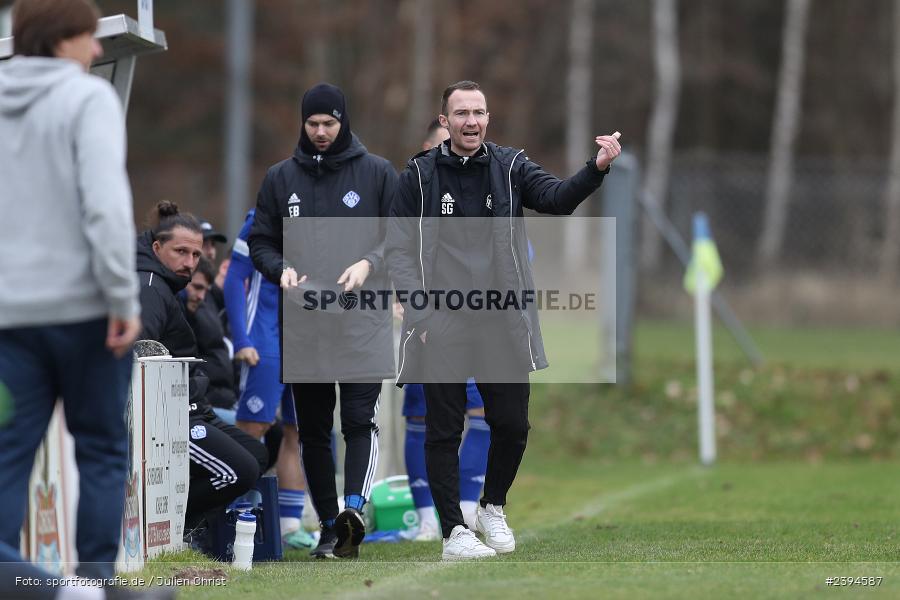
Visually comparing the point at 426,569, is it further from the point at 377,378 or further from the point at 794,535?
the point at 794,535

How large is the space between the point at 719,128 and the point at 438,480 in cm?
3470

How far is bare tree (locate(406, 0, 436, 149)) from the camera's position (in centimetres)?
3338

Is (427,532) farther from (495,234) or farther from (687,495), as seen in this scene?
(687,495)

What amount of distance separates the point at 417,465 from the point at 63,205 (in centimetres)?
444

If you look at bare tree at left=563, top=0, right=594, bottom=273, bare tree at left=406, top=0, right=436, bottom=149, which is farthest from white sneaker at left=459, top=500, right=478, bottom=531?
bare tree at left=563, top=0, right=594, bottom=273

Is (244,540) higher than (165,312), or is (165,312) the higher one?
(165,312)

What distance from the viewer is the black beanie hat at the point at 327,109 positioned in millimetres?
7484

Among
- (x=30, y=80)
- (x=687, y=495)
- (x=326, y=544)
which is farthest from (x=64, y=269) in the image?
(x=687, y=495)

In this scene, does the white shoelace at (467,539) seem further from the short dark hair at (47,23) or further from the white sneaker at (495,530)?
the short dark hair at (47,23)

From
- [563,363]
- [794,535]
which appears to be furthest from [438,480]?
[563,363]

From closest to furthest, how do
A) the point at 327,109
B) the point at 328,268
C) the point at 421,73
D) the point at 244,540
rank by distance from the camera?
the point at 244,540
the point at 327,109
the point at 328,268
the point at 421,73

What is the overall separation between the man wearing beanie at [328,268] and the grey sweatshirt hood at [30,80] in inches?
108

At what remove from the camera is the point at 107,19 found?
7668mm

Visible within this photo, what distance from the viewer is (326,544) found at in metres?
7.55
